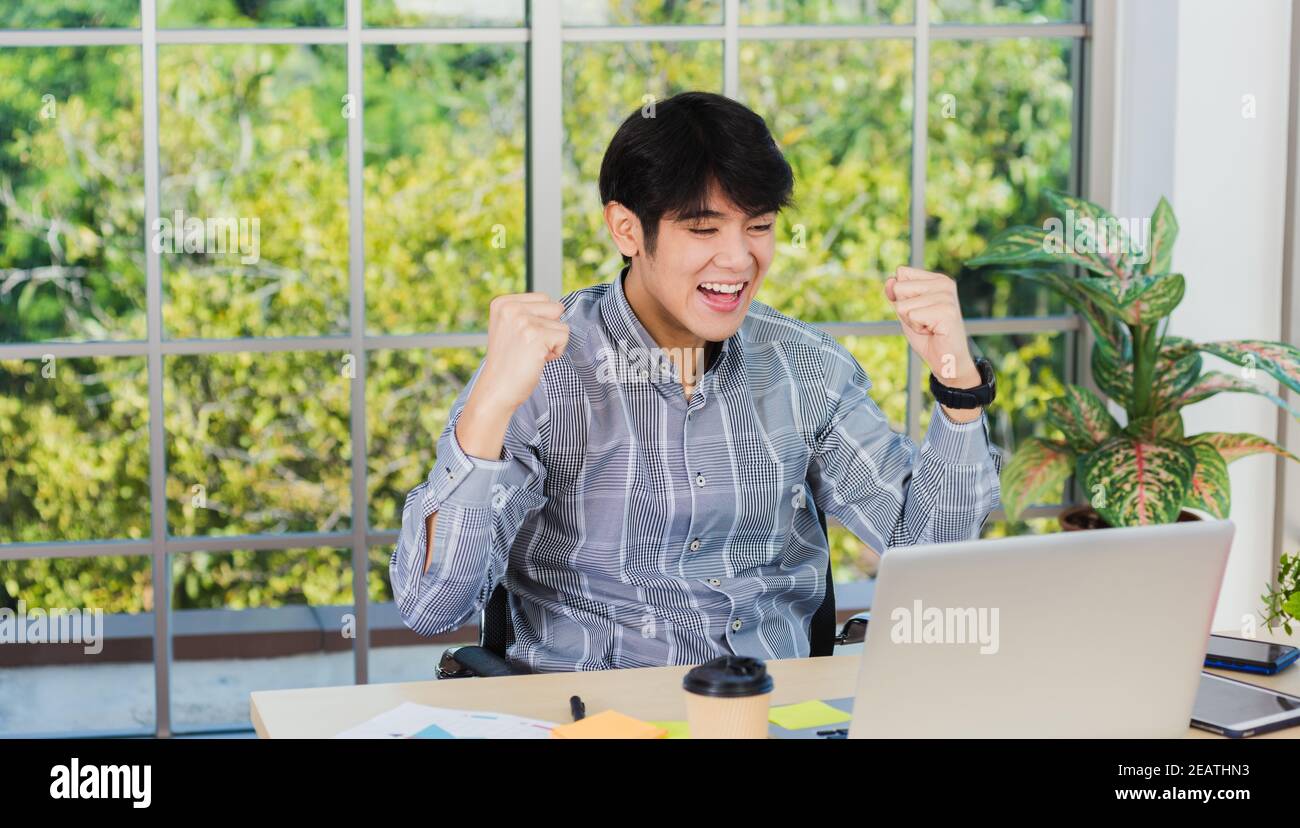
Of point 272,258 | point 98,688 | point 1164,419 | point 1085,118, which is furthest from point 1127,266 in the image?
point 98,688

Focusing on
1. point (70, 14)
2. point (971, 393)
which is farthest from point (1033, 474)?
point (70, 14)

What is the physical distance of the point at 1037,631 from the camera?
1.25 m

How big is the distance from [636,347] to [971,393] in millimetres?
483

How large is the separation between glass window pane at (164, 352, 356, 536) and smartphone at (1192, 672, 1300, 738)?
86.3 inches

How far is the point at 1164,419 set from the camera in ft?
9.36

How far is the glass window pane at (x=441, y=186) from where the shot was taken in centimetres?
332

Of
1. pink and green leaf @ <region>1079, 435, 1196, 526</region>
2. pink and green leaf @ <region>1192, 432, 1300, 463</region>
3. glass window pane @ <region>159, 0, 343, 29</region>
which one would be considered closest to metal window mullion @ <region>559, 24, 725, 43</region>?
glass window pane @ <region>159, 0, 343, 29</region>

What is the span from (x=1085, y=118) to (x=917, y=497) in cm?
170

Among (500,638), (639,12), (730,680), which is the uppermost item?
(639,12)

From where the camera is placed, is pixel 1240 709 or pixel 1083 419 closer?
pixel 1240 709

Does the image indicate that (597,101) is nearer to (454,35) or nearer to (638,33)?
(638,33)

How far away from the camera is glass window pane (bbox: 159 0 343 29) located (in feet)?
10.5

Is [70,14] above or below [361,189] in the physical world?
above
